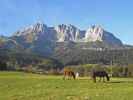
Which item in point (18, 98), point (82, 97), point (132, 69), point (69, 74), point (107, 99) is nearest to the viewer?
point (107, 99)

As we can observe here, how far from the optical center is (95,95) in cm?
3275

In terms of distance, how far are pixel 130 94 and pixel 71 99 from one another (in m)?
5.21

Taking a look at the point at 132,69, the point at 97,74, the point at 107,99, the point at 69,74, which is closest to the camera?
the point at 107,99

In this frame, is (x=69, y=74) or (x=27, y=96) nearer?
(x=27, y=96)

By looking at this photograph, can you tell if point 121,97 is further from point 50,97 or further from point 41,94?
point 41,94

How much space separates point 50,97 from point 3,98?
479 centimetres

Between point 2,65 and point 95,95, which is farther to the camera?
point 2,65

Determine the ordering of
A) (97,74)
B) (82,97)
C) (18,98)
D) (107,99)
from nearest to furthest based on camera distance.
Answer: (107,99), (82,97), (18,98), (97,74)

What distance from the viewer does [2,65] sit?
568 ft

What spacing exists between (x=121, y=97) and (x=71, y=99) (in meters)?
4.10

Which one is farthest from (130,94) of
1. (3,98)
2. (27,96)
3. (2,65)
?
(2,65)

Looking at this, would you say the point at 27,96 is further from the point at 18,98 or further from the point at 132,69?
the point at 132,69

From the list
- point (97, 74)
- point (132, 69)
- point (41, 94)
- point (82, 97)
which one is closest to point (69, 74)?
point (97, 74)

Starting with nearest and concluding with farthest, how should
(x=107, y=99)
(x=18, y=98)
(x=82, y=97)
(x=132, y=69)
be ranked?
(x=107, y=99) → (x=82, y=97) → (x=18, y=98) → (x=132, y=69)
